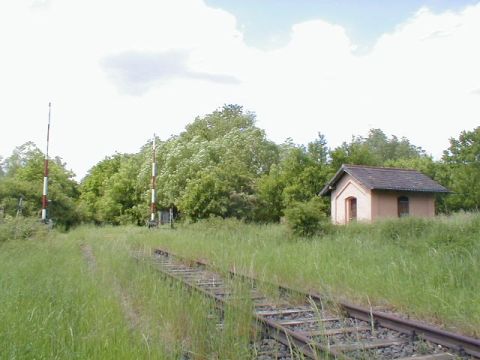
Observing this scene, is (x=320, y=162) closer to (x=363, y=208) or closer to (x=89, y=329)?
(x=363, y=208)

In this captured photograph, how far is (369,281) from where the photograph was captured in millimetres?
8641

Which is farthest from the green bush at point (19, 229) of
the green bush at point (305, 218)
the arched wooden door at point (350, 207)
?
the arched wooden door at point (350, 207)

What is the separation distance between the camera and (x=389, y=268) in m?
9.20

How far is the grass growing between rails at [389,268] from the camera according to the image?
278 inches

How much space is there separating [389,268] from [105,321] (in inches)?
219

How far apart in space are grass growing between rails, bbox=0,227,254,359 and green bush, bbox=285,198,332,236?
32.2 ft

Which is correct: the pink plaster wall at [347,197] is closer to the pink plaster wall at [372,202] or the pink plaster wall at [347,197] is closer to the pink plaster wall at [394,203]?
the pink plaster wall at [372,202]

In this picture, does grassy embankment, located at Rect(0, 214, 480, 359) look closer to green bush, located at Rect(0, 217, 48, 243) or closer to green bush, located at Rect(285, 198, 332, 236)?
green bush, located at Rect(0, 217, 48, 243)

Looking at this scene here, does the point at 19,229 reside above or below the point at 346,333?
above

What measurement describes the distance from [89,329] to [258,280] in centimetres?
419

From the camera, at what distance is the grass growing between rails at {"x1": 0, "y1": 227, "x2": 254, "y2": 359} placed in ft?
14.5

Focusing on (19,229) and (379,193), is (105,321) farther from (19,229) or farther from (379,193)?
(379,193)

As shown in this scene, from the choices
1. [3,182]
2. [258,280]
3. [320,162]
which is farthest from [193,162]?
[258,280]

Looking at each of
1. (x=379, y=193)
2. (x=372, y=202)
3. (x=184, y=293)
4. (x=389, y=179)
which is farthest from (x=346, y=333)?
(x=389, y=179)
